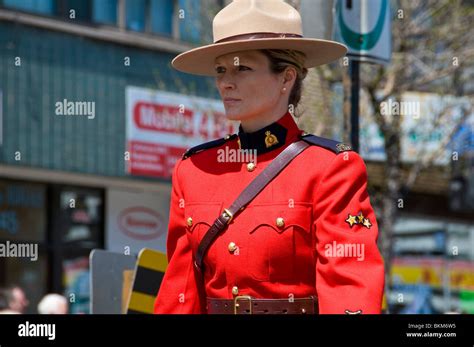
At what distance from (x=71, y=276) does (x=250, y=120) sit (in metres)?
15.3

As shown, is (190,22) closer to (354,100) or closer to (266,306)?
(354,100)

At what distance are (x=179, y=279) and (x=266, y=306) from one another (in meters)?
0.41

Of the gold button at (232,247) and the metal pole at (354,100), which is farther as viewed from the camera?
the metal pole at (354,100)

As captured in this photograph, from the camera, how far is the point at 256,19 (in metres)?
5.29

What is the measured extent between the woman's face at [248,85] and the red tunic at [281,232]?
0.12m

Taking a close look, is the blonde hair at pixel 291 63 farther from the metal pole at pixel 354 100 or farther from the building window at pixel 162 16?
the building window at pixel 162 16

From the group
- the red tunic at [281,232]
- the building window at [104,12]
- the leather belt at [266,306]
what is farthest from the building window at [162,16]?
the leather belt at [266,306]

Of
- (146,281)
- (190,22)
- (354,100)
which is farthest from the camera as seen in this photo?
(190,22)

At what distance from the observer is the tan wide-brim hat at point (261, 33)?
17.1 feet

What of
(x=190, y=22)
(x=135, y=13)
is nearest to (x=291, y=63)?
(x=190, y=22)

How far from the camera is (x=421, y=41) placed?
56.4 ft

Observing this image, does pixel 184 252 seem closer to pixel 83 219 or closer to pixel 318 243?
pixel 318 243
